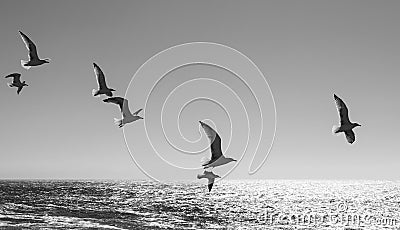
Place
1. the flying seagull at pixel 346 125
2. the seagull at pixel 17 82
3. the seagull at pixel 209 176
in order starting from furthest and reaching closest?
the seagull at pixel 17 82
the flying seagull at pixel 346 125
the seagull at pixel 209 176

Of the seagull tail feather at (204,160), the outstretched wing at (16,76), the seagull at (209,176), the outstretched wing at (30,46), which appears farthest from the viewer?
the outstretched wing at (16,76)

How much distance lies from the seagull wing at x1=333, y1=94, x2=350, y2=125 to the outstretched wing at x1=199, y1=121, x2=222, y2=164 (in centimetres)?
553

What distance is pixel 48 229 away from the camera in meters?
59.4

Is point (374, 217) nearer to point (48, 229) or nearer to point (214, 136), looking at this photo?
point (48, 229)

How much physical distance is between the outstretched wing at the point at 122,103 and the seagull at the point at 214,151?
3.38 m

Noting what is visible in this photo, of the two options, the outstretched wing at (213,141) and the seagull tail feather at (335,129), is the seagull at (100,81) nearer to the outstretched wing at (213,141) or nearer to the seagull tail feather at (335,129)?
the outstretched wing at (213,141)

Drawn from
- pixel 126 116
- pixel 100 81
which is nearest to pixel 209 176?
pixel 126 116

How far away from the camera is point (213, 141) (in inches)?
764

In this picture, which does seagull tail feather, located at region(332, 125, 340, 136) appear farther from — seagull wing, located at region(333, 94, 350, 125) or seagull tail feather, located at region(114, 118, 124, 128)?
seagull tail feather, located at region(114, 118, 124, 128)

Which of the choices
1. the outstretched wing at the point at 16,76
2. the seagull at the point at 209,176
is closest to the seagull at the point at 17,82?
the outstretched wing at the point at 16,76

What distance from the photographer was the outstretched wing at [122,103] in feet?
62.0

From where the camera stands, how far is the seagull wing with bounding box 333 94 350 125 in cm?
2152

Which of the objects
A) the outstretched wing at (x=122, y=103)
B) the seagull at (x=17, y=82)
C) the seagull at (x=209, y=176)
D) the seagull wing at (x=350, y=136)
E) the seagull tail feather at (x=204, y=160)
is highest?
the seagull at (x=17, y=82)

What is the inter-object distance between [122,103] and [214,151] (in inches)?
160
